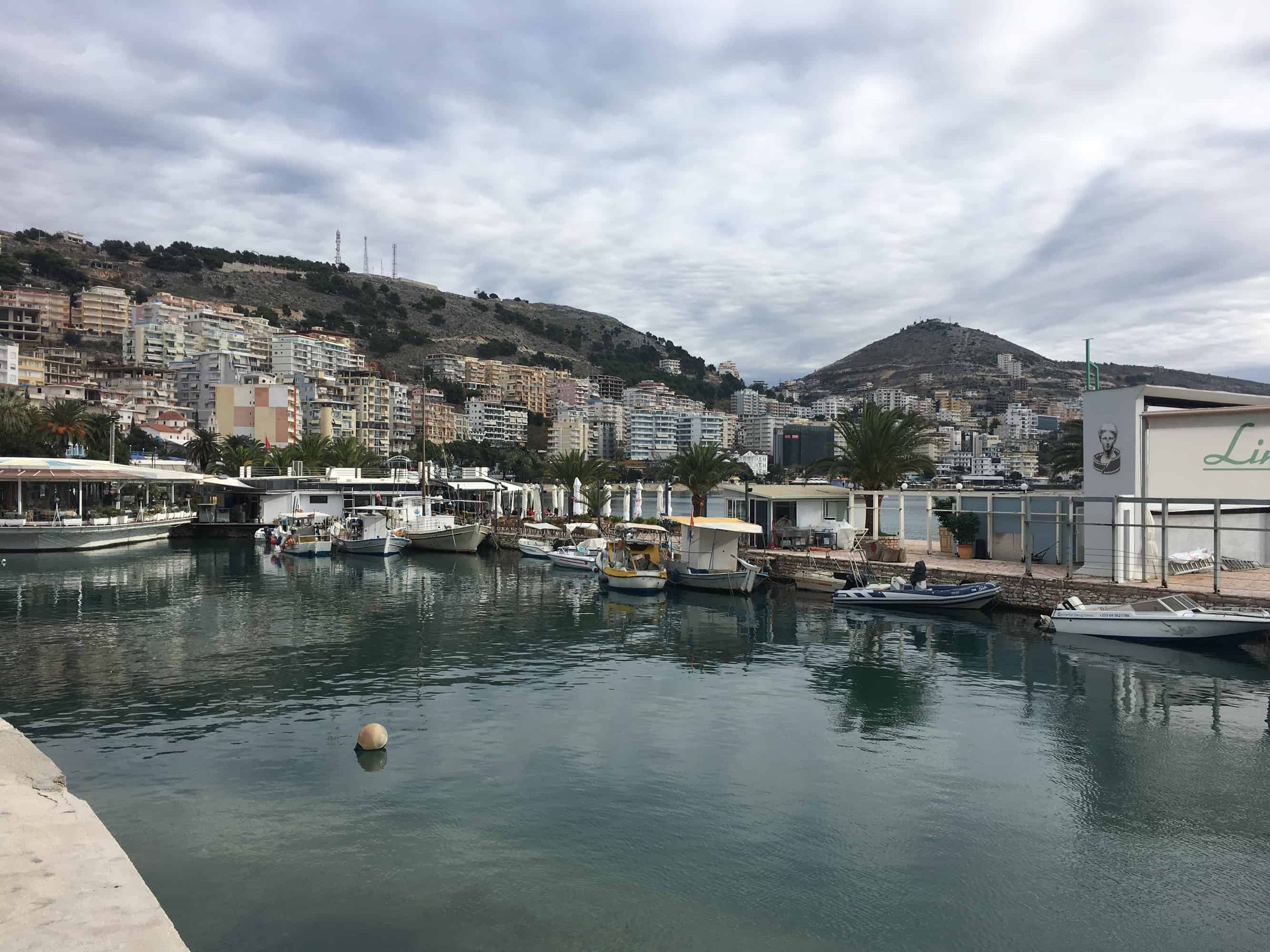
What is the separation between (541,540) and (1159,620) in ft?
116

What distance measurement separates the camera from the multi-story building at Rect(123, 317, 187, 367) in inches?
6294

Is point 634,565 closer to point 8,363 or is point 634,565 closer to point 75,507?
point 75,507

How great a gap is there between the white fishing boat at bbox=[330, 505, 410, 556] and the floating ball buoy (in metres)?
37.5

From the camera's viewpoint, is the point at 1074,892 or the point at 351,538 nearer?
the point at 1074,892

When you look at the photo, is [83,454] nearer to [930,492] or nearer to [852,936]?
[930,492]

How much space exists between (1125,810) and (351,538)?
161 ft

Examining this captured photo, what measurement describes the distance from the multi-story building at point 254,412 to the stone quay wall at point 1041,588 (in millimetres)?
116404

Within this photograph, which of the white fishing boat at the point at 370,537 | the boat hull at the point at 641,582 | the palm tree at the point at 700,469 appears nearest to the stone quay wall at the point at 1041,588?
the boat hull at the point at 641,582

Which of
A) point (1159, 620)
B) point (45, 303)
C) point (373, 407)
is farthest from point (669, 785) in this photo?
point (45, 303)

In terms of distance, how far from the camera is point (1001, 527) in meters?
32.7

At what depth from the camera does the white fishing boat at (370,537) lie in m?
50.4

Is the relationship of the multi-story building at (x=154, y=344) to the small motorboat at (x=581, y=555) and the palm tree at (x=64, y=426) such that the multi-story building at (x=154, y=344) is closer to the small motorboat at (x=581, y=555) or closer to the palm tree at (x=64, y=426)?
the palm tree at (x=64, y=426)

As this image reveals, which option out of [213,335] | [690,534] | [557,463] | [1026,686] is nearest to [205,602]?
[690,534]

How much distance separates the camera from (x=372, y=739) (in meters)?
13.9
